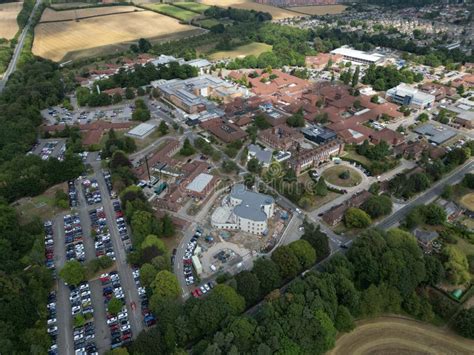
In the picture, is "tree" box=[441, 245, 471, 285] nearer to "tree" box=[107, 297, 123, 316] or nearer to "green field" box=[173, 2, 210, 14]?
"tree" box=[107, 297, 123, 316]

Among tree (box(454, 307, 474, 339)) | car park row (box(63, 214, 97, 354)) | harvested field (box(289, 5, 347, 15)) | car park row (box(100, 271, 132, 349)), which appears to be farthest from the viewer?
harvested field (box(289, 5, 347, 15))

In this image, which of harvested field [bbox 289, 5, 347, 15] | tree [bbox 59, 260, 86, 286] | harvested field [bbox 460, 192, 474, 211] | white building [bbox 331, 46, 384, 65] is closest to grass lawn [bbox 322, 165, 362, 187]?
harvested field [bbox 460, 192, 474, 211]

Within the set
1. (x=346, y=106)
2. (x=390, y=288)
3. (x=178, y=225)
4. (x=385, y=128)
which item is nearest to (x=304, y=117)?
(x=346, y=106)

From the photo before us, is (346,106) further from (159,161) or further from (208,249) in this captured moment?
(208,249)

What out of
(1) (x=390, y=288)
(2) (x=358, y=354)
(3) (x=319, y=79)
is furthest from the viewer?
(3) (x=319, y=79)

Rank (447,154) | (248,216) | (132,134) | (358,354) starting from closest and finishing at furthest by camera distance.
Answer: (358,354) < (248,216) < (447,154) < (132,134)

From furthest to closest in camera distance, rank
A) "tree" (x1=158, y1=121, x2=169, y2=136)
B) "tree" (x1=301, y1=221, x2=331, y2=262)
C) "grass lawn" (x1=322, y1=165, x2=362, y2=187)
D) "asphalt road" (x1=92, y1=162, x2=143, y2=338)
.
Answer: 1. "tree" (x1=158, y1=121, x2=169, y2=136)
2. "grass lawn" (x1=322, y1=165, x2=362, y2=187)
3. "tree" (x1=301, y1=221, x2=331, y2=262)
4. "asphalt road" (x1=92, y1=162, x2=143, y2=338)

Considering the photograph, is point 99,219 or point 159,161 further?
point 159,161
